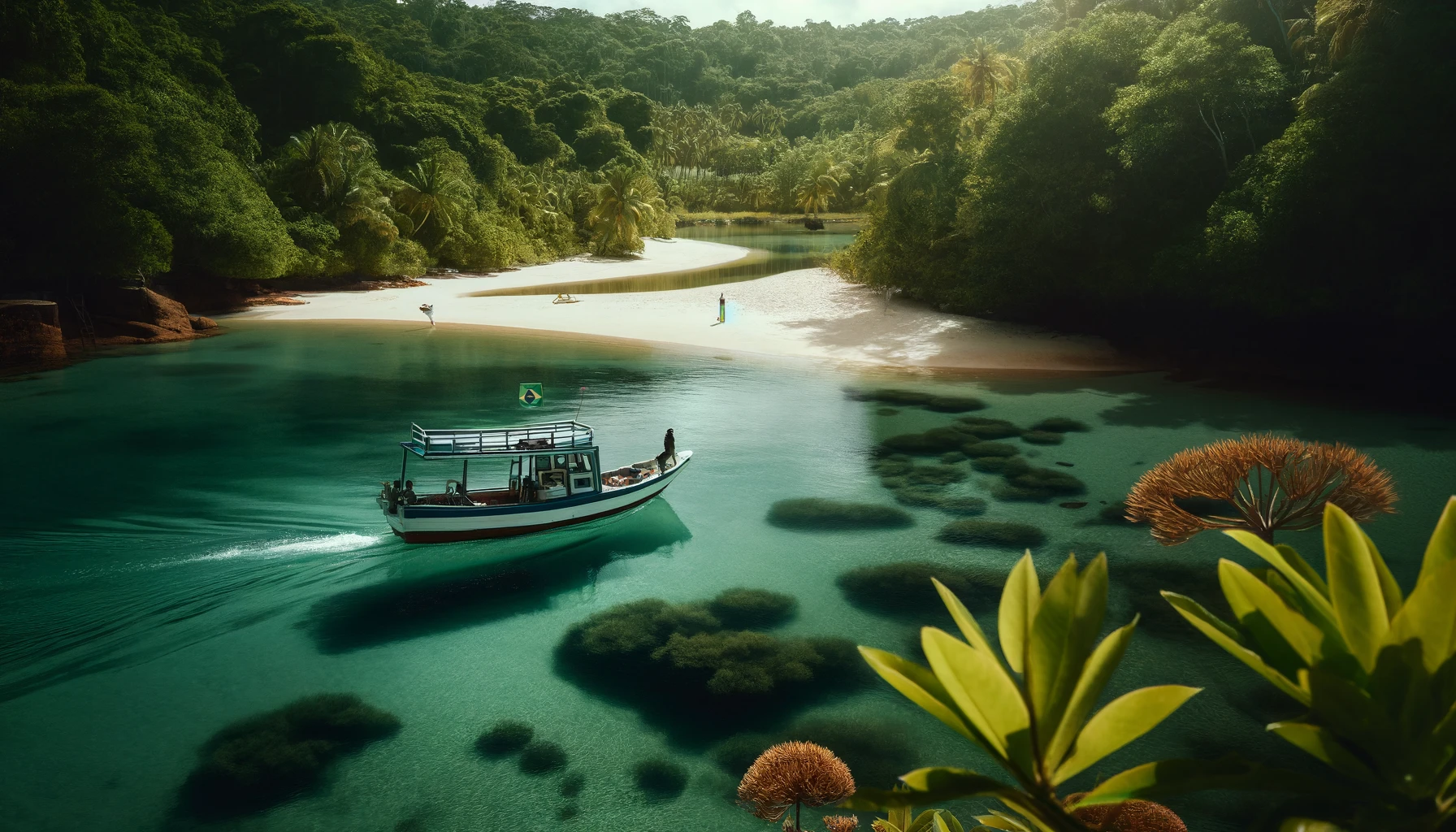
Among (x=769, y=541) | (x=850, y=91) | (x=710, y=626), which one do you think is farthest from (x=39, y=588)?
(x=850, y=91)

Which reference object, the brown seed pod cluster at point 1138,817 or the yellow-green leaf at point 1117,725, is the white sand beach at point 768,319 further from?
the yellow-green leaf at point 1117,725

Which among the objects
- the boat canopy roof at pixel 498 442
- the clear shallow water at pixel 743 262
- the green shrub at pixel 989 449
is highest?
the clear shallow water at pixel 743 262

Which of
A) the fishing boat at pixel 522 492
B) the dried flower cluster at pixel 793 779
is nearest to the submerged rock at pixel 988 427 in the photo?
the fishing boat at pixel 522 492

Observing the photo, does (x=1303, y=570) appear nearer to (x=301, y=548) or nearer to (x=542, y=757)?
(x=542, y=757)

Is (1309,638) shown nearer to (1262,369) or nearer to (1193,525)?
(1193,525)

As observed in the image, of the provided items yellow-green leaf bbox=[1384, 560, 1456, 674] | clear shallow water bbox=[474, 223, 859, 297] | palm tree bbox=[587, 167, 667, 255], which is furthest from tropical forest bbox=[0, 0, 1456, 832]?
palm tree bbox=[587, 167, 667, 255]

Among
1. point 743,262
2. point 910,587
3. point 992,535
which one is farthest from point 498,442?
point 743,262
